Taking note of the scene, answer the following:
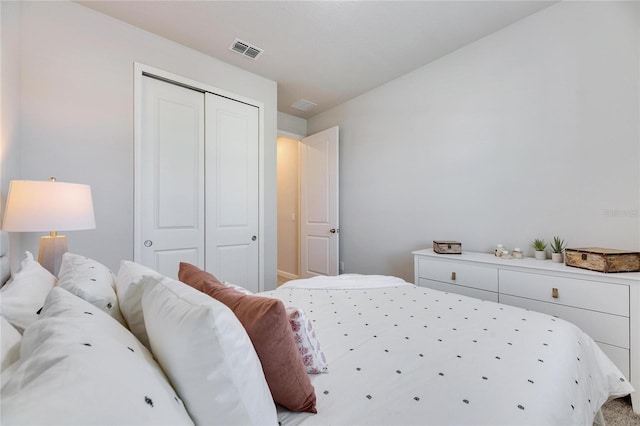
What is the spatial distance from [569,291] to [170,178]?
10.5 feet

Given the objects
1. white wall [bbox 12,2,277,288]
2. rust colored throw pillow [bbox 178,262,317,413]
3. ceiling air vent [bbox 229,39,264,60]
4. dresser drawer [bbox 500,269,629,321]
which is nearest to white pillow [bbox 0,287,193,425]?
rust colored throw pillow [bbox 178,262,317,413]

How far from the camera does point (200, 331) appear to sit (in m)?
0.55

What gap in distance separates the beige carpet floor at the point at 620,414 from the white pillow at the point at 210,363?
80.9 inches

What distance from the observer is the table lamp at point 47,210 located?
1372 mm

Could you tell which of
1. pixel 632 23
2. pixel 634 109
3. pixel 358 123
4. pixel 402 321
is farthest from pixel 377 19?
pixel 402 321

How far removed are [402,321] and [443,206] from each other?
183 centimetres

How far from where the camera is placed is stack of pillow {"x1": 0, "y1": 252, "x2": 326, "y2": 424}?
0.36 m

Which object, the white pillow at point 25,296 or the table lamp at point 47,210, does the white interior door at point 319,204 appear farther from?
the white pillow at point 25,296

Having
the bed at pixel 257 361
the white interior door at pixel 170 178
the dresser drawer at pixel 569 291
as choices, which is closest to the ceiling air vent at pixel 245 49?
the white interior door at pixel 170 178

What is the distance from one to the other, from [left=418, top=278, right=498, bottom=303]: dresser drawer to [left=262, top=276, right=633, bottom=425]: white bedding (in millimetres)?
701

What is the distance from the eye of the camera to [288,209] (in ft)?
16.0

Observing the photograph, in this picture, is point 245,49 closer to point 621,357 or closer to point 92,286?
point 92,286

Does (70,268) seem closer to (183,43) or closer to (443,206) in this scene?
(183,43)

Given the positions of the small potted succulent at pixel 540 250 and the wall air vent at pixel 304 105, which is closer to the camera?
the small potted succulent at pixel 540 250
